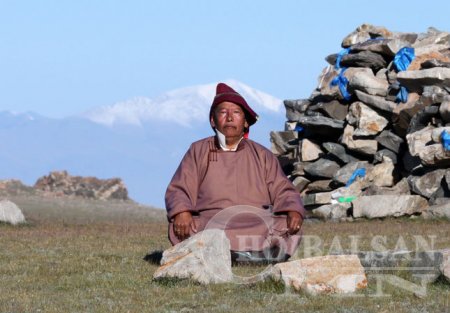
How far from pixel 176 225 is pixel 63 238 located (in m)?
5.53

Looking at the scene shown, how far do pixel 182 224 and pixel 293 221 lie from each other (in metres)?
1.16

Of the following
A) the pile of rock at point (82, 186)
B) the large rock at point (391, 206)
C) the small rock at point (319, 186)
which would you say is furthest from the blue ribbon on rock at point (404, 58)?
A: the pile of rock at point (82, 186)

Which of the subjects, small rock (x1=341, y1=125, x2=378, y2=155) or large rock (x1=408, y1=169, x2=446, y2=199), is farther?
small rock (x1=341, y1=125, x2=378, y2=155)

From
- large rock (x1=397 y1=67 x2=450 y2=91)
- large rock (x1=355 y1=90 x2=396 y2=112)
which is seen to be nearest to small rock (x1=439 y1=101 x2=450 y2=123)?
large rock (x1=397 y1=67 x2=450 y2=91)

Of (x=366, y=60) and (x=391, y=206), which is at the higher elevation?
(x=366, y=60)

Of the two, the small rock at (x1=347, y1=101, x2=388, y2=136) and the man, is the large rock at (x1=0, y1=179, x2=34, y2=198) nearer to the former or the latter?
the small rock at (x1=347, y1=101, x2=388, y2=136)

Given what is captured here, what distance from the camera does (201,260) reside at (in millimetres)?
9883

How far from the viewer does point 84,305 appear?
28.2 feet

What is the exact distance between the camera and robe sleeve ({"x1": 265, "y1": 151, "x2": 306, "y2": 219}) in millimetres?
11266

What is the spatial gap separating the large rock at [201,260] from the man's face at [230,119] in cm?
154

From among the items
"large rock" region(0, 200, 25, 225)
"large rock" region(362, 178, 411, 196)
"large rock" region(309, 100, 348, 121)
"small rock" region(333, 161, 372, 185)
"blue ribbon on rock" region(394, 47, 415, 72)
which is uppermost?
"blue ribbon on rock" region(394, 47, 415, 72)

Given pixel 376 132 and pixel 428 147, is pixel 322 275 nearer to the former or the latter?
pixel 428 147

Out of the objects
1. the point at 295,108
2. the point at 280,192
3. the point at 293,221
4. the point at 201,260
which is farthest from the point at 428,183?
the point at 201,260

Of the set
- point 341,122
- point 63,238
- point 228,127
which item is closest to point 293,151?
point 341,122
